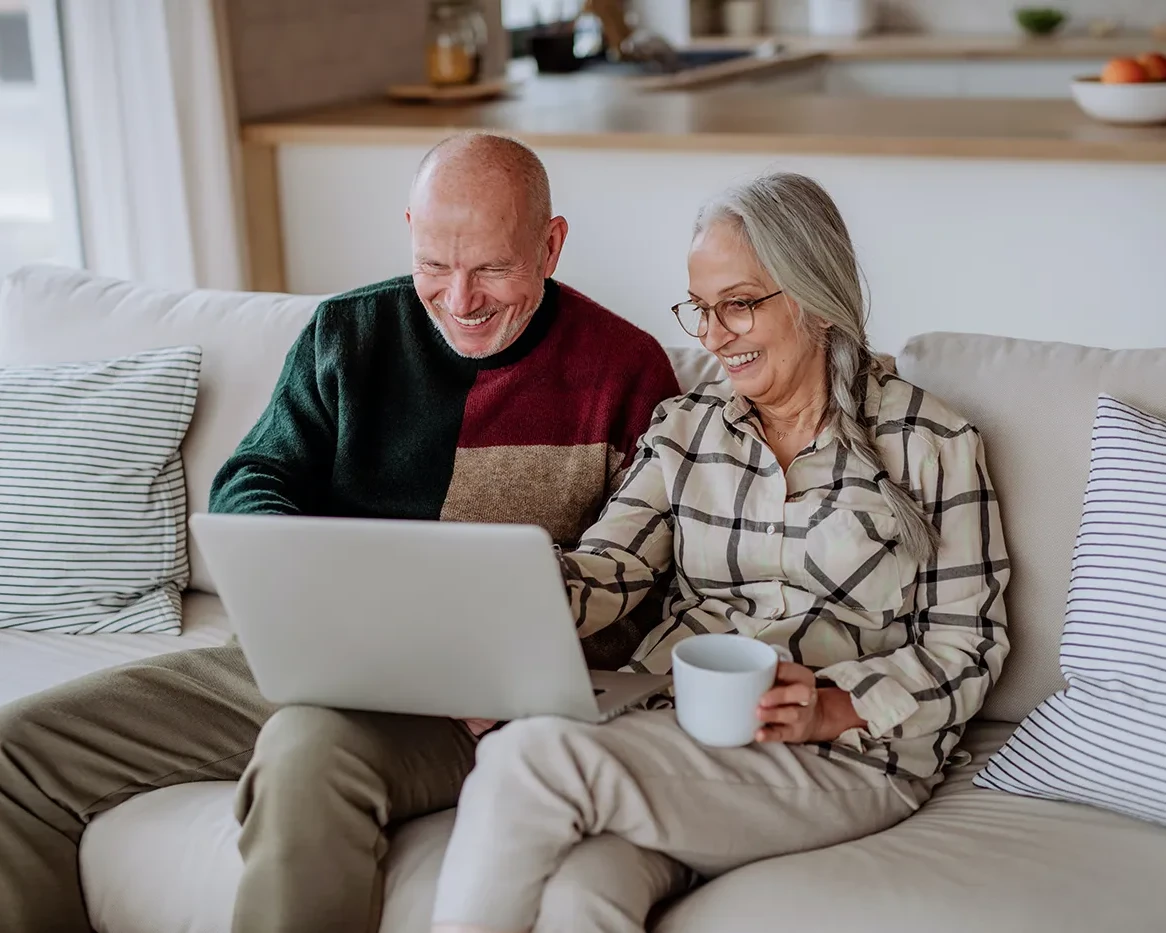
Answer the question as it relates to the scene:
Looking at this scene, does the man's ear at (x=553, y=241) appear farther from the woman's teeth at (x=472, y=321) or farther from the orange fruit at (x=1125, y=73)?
the orange fruit at (x=1125, y=73)

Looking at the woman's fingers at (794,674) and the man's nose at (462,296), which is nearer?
the woman's fingers at (794,674)

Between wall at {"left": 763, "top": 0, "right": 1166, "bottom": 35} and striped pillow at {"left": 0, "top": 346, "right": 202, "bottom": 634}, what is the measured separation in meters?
4.65

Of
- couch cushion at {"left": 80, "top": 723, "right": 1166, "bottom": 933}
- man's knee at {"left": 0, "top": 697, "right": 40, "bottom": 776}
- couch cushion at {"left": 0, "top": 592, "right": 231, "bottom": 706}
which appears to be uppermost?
man's knee at {"left": 0, "top": 697, "right": 40, "bottom": 776}

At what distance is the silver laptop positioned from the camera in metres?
1.30

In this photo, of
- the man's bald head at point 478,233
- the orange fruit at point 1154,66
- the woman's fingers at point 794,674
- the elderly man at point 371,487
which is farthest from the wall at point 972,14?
the woman's fingers at point 794,674

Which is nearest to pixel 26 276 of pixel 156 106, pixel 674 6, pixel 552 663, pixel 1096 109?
pixel 156 106

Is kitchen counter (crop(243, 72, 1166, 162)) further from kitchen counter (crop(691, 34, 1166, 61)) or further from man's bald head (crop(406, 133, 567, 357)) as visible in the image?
kitchen counter (crop(691, 34, 1166, 61))

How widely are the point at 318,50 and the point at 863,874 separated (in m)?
2.86

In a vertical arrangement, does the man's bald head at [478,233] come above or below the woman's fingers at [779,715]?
above

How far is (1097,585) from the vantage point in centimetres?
165

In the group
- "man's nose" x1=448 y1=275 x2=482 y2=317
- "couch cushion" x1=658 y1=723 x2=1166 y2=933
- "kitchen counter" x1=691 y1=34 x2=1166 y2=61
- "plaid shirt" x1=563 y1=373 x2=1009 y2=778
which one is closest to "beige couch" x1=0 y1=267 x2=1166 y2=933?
"couch cushion" x1=658 y1=723 x2=1166 y2=933

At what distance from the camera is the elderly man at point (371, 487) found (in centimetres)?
153

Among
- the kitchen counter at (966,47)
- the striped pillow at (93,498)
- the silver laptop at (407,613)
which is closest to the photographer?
the silver laptop at (407,613)

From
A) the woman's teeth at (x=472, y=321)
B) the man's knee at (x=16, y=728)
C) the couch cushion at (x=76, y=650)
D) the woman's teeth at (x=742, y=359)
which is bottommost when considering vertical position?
the couch cushion at (x=76, y=650)
